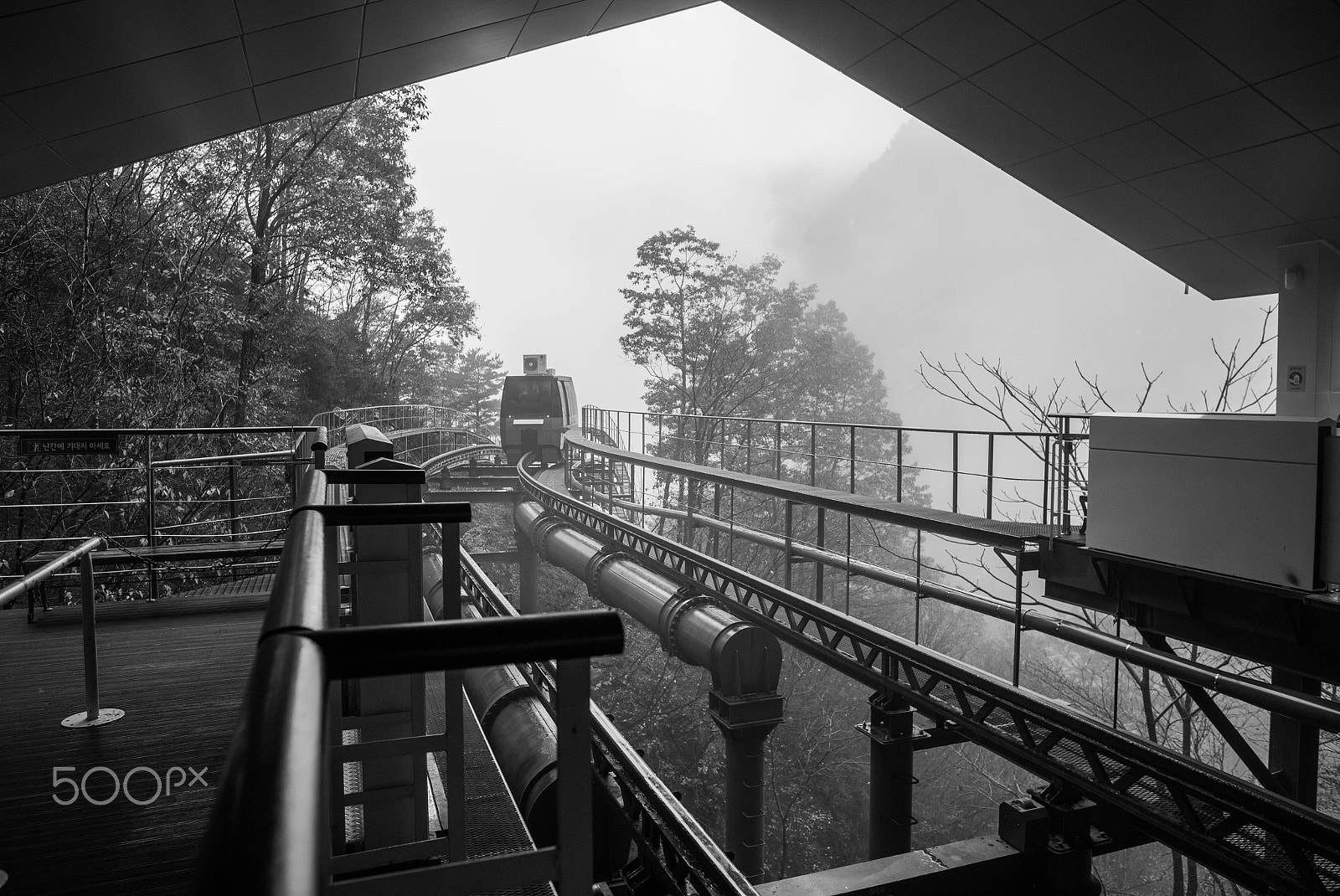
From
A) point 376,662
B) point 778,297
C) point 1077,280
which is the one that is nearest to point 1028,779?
point 778,297

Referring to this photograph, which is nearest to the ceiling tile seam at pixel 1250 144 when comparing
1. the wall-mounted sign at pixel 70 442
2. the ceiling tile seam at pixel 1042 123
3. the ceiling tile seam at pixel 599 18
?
the ceiling tile seam at pixel 1042 123

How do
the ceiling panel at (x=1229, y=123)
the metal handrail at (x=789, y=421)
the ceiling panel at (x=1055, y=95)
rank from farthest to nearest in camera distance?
the metal handrail at (x=789, y=421) → the ceiling panel at (x=1055, y=95) → the ceiling panel at (x=1229, y=123)

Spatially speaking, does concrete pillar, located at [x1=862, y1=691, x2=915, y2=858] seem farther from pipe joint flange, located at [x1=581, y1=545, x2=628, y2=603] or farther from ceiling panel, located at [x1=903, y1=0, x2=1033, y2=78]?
ceiling panel, located at [x1=903, y1=0, x2=1033, y2=78]

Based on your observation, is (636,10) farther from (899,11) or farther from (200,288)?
(200,288)

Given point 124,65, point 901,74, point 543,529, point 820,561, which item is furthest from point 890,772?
point 124,65

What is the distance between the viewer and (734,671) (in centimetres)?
637

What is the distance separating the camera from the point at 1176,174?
7840 millimetres

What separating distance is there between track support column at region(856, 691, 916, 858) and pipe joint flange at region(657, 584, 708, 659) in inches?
63.7

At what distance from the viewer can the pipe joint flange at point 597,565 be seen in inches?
348

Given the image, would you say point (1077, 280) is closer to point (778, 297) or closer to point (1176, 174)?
point (778, 297)

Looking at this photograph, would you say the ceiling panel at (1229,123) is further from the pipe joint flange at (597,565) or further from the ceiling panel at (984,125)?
the pipe joint flange at (597,565)

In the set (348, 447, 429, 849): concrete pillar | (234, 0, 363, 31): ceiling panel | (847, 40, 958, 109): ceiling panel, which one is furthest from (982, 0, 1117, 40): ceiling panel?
(348, 447, 429, 849): concrete pillar

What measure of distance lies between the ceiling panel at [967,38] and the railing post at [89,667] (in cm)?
694

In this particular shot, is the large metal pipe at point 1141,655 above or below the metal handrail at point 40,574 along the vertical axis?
below
